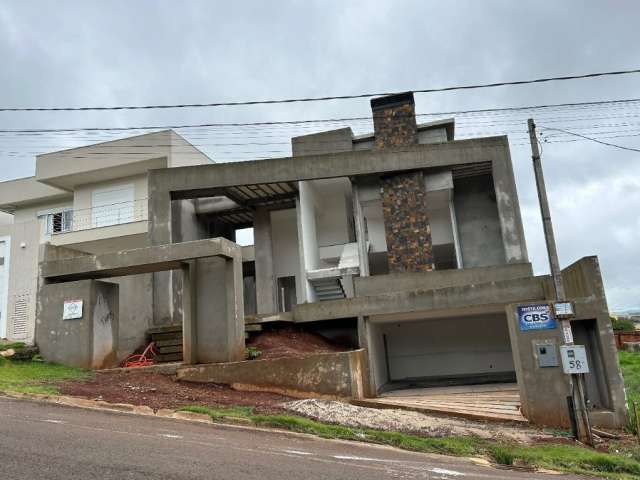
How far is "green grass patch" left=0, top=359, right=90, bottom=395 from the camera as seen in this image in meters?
11.1

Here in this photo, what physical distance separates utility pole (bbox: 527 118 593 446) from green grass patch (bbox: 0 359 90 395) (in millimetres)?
10009

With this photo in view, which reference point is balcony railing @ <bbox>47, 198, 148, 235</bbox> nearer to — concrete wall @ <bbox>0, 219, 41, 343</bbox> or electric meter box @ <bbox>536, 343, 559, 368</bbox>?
concrete wall @ <bbox>0, 219, 41, 343</bbox>

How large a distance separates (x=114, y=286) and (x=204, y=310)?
2893 millimetres

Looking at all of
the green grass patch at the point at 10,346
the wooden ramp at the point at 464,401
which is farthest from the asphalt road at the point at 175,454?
the green grass patch at the point at 10,346

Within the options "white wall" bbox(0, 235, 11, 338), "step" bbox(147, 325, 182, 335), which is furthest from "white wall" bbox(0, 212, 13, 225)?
"step" bbox(147, 325, 182, 335)

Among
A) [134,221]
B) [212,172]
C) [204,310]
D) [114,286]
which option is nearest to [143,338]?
[114,286]

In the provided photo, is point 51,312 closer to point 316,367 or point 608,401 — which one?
point 316,367

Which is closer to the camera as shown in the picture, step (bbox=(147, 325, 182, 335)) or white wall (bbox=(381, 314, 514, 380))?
step (bbox=(147, 325, 182, 335))

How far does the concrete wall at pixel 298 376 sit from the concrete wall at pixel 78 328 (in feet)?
11.2

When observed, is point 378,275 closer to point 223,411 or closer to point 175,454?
point 223,411

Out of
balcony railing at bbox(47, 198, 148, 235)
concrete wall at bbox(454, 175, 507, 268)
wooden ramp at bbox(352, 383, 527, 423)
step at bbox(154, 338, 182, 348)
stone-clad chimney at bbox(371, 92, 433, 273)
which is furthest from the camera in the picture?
balcony railing at bbox(47, 198, 148, 235)

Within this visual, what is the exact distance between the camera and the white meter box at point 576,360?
414 inches

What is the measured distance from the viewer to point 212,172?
67.6ft

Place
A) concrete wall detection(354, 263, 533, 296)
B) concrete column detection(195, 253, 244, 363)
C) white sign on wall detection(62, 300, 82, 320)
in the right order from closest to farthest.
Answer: concrete column detection(195, 253, 244, 363) → white sign on wall detection(62, 300, 82, 320) → concrete wall detection(354, 263, 533, 296)
